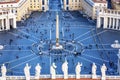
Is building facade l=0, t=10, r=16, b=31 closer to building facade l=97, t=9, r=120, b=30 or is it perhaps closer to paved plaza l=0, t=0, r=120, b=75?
paved plaza l=0, t=0, r=120, b=75

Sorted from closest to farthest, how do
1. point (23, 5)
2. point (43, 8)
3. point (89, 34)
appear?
point (89, 34) → point (23, 5) → point (43, 8)

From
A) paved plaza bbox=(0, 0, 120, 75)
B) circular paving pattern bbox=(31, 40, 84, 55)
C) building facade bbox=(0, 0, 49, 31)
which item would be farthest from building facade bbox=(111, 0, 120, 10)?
building facade bbox=(0, 0, 49, 31)

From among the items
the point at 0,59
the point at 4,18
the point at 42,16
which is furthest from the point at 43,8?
the point at 0,59

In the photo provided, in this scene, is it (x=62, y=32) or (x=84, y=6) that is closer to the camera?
(x=62, y=32)

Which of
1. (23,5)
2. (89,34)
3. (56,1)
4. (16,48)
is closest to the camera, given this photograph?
(16,48)

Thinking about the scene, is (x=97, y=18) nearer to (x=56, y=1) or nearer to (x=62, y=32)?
(x=62, y=32)

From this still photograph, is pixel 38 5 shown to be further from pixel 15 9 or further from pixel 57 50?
pixel 57 50

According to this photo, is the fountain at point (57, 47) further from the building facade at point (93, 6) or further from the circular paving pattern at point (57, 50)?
the building facade at point (93, 6)

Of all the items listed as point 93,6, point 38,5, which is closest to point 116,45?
point 93,6
